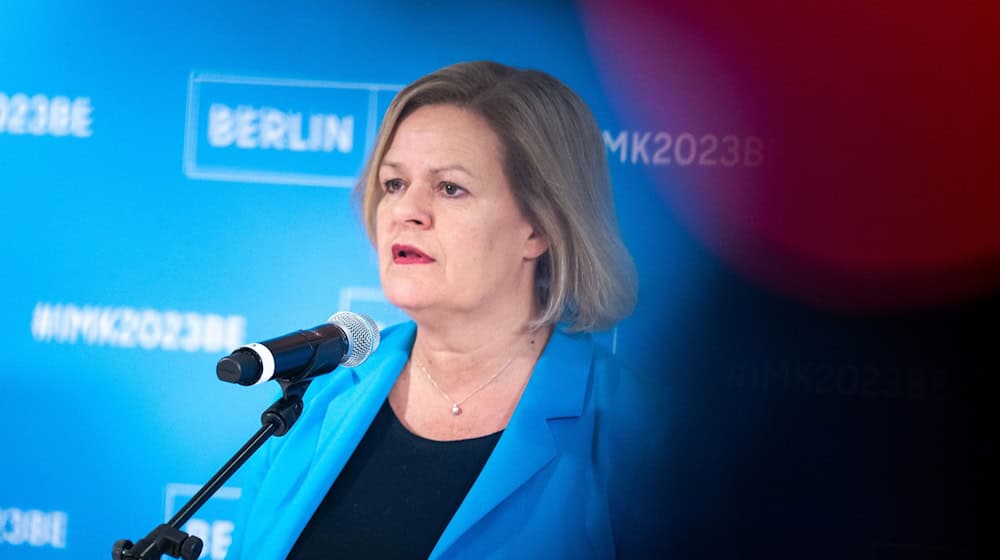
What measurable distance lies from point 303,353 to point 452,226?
688 millimetres

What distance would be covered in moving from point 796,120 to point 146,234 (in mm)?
2066

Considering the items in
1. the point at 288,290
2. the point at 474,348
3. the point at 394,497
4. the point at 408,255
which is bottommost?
the point at 394,497

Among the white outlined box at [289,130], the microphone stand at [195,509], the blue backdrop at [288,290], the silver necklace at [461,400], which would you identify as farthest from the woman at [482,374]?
the microphone stand at [195,509]

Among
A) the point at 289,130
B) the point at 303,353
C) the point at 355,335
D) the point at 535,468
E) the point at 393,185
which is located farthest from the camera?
the point at 289,130

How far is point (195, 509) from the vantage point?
1.58 metres

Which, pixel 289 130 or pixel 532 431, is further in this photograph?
pixel 289 130

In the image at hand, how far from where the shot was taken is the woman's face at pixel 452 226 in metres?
2.16

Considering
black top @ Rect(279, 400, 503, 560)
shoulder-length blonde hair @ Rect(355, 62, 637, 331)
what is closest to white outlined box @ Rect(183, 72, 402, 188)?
shoulder-length blonde hair @ Rect(355, 62, 637, 331)

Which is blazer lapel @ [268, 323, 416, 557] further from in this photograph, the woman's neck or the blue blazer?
the woman's neck

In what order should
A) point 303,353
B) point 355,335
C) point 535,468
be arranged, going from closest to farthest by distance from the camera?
1. point 303,353
2. point 355,335
3. point 535,468

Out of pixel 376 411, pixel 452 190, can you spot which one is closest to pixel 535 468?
pixel 376 411

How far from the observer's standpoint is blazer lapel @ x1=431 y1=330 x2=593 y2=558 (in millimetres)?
2016

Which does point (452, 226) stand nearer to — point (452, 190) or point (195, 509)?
point (452, 190)

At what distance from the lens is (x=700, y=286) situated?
2.58 metres
